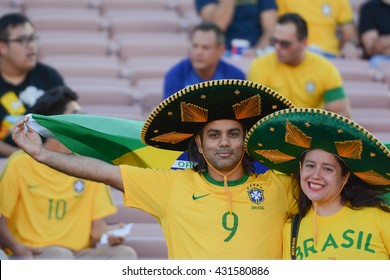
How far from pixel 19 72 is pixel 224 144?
2.43 m

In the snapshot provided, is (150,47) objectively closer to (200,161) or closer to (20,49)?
(20,49)

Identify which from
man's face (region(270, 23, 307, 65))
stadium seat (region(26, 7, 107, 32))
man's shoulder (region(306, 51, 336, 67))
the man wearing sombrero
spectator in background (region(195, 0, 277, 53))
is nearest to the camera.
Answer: the man wearing sombrero

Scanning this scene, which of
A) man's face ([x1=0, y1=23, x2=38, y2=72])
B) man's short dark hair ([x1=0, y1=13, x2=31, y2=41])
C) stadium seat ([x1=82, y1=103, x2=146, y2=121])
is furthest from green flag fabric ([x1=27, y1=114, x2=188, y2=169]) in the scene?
A: man's short dark hair ([x1=0, y1=13, x2=31, y2=41])

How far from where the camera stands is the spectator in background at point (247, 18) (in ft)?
23.2

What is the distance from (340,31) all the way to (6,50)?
9.78 ft

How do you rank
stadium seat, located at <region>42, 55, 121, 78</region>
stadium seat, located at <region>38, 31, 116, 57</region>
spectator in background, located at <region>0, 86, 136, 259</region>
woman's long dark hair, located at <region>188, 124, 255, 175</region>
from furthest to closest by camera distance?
stadium seat, located at <region>38, 31, 116, 57</region> < stadium seat, located at <region>42, 55, 121, 78</region> < spectator in background, located at <region>0, 86, 136, 259</region> < woman's long dark hair, located at <region>188, 124, 255, 175</region>

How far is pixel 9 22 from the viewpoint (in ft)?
19.4

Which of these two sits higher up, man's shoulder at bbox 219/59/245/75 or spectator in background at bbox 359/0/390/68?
spectator in background at bbox 359/0/390/68

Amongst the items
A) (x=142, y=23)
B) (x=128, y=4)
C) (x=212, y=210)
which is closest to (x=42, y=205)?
(x=212, y=210)

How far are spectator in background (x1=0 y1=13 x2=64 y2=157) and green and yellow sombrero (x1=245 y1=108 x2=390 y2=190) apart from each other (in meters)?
2.29

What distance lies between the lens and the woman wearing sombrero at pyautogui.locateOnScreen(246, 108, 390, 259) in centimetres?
351

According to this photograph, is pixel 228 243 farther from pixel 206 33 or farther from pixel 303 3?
pixel 303 3

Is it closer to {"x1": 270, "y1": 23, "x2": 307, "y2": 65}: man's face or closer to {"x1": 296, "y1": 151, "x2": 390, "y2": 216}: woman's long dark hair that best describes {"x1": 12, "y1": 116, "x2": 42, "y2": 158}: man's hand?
{"x1": 296, "y1": 151, "x2": 390, "y2": 216}: woman's long dark hair

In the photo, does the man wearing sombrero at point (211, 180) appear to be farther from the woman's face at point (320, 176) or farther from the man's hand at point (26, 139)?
the woman's face at point (320, 176)
